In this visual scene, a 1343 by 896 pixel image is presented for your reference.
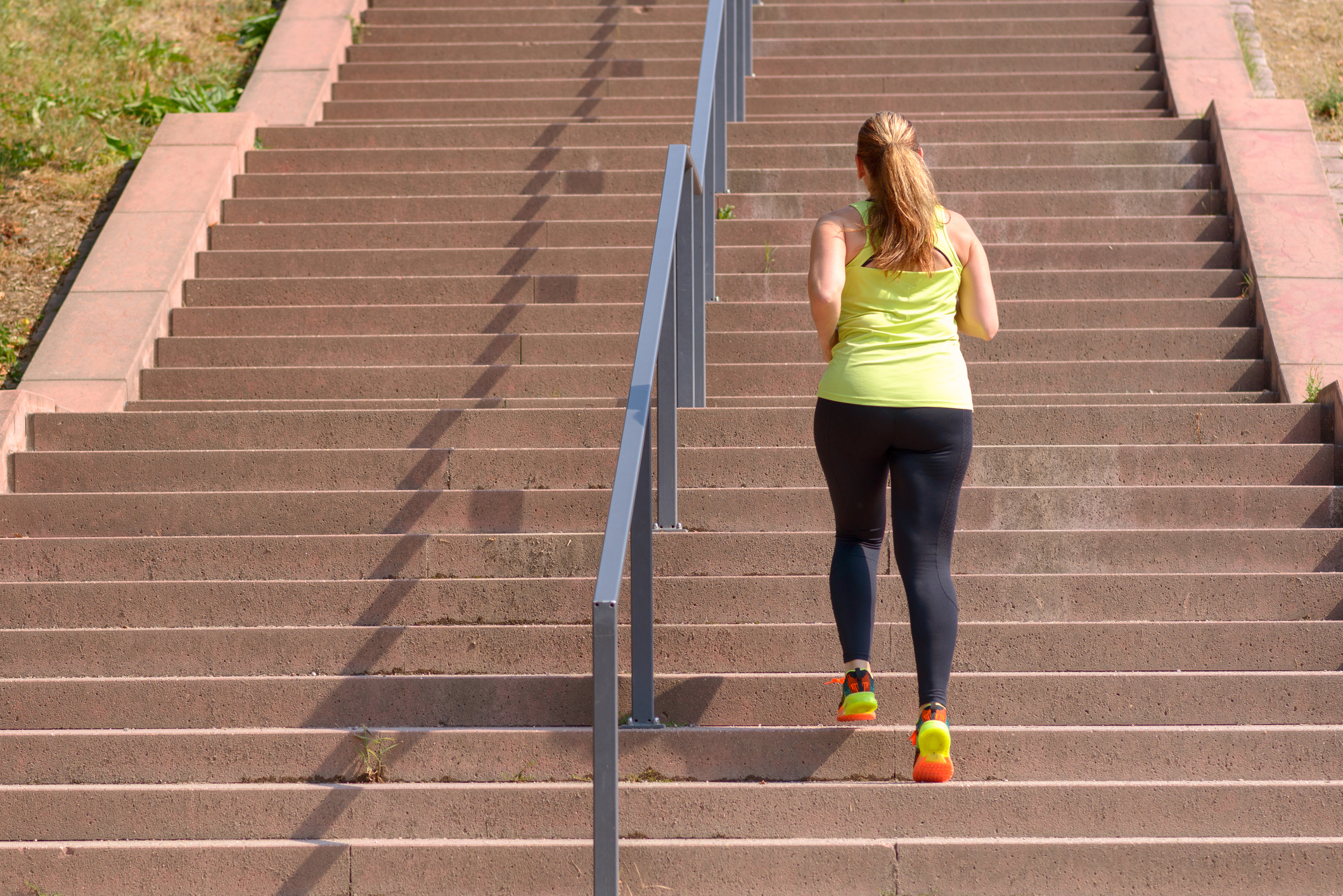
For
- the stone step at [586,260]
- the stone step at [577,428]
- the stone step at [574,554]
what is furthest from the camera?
the stone step at [586,260]

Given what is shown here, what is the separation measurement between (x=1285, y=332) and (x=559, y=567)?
296 cm

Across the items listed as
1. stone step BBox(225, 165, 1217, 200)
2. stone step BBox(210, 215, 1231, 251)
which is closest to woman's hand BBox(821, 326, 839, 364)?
stone step BBox(210, 215, 1231, 251)

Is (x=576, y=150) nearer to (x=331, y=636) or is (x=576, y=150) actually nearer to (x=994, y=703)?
(x=331, y=636)

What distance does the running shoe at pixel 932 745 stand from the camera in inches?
123

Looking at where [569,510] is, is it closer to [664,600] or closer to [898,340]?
[664,600]

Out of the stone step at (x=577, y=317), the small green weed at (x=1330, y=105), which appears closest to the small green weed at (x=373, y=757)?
the stone step at (x=577, y=317)

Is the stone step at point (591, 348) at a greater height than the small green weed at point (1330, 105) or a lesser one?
lesser

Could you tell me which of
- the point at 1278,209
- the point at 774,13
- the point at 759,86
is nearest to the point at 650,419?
the point at 1278,209

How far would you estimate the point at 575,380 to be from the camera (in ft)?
17.3

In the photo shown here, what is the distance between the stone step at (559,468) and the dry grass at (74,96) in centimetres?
143

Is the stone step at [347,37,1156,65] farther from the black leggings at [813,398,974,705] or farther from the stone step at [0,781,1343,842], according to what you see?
the stone step at [0,781,1343,842]

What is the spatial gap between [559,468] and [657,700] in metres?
1.26

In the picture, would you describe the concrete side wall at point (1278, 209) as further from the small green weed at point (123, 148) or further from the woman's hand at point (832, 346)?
the small green weed at point (123, 148)

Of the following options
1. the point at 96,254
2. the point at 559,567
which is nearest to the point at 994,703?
the point at 559,567
